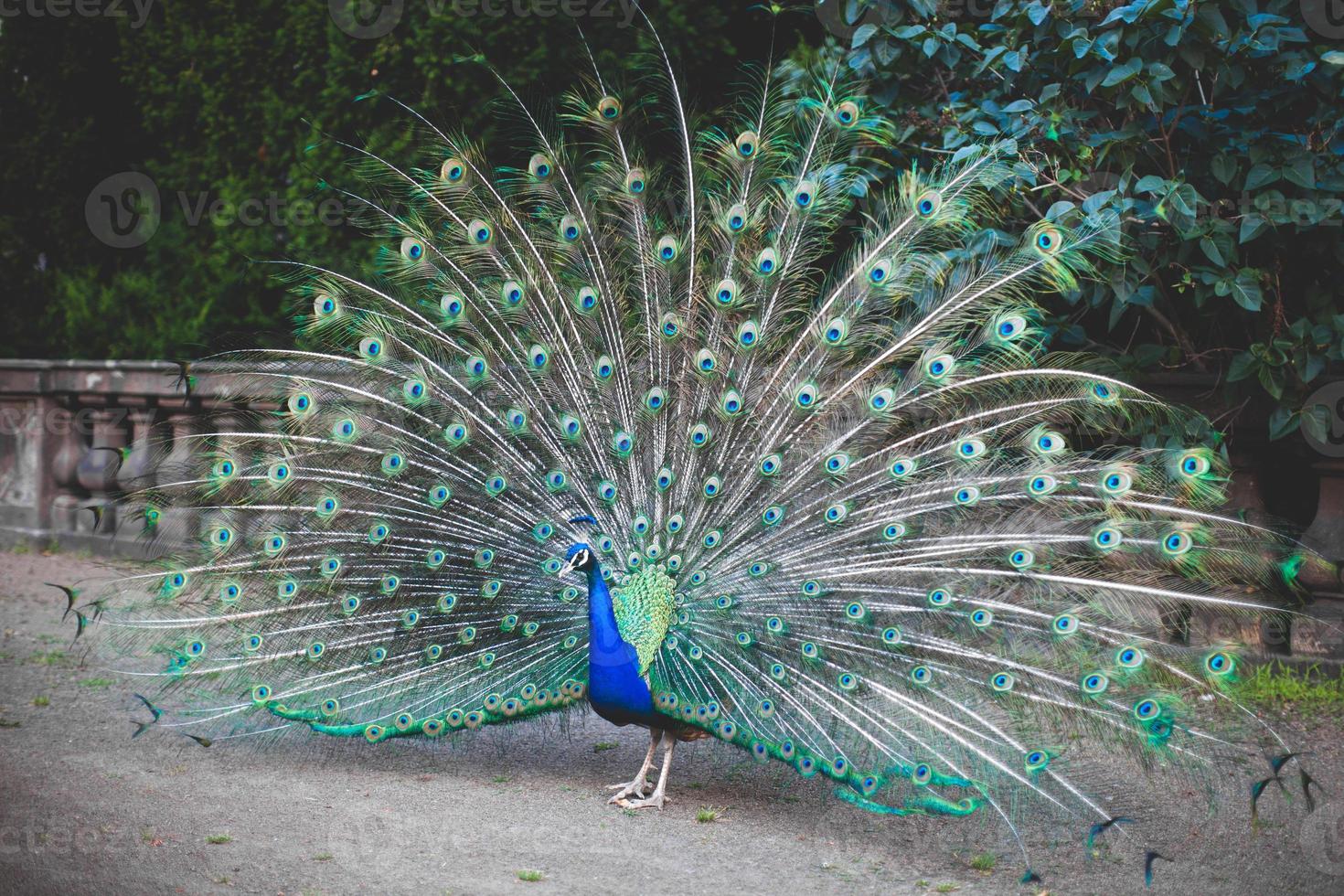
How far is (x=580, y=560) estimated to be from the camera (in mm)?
4578

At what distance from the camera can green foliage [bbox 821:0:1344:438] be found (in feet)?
19.1

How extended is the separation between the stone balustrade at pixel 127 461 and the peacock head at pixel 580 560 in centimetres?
310

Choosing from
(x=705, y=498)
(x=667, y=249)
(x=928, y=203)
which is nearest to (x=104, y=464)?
(x=667, y=249)

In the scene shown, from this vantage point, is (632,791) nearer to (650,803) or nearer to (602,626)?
(650,803)

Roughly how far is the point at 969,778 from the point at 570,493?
6.14 ft

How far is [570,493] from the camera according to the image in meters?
4.96

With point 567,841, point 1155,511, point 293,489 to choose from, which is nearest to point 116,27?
point 293,489

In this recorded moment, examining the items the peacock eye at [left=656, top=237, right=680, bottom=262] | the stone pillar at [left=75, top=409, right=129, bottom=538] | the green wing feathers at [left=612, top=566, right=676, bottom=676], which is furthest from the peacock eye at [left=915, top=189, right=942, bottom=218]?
the stone pillar at [left=75, top=409, right=129, bottom=538]

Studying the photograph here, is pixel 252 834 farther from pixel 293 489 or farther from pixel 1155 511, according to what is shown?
pixel 1155 511

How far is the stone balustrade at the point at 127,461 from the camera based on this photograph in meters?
6.52

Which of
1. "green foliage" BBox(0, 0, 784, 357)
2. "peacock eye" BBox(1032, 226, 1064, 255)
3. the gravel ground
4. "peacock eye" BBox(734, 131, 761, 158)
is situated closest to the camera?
the gravel ground

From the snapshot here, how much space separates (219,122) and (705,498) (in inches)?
318

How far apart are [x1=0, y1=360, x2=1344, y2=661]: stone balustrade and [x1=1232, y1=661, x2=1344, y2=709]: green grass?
0.15 m

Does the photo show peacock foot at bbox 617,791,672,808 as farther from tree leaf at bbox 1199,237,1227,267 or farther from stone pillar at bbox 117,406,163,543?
stone pillar at bbox 117,406,163,543
